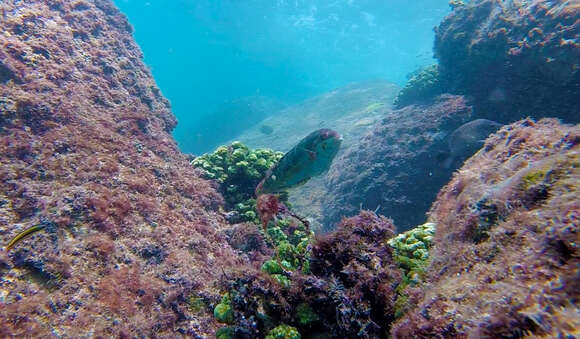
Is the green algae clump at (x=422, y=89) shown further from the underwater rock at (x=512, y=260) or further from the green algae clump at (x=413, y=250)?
the underwater rock at (x=512, y=260)

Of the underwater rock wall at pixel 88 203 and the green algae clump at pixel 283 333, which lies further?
the underwater rock wall at pixel 88 203

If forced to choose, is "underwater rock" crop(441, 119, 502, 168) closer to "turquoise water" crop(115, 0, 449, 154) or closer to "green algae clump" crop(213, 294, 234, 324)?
"green algae clump" crop(213, 294, 234, 324)

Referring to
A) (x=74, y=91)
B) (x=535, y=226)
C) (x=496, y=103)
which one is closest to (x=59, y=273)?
(x=74, y=91)

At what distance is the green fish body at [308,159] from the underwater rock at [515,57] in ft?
20.9

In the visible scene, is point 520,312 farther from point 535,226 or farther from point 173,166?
point 173,166

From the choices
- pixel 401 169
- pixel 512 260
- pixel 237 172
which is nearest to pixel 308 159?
pixel 237 172

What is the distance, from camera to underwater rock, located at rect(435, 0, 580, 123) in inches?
250

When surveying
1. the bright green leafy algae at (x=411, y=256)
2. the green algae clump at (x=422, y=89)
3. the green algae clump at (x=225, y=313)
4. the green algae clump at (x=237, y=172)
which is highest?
the green algae clump at (x=422, y=89)

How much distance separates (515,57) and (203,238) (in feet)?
29.9

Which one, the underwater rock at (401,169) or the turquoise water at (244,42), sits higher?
the turquoise water at (244,42)

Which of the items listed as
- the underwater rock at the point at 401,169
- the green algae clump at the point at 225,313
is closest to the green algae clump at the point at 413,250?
the green algae clump at the point at 225,313

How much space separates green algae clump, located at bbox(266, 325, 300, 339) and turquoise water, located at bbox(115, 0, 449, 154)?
26428mm

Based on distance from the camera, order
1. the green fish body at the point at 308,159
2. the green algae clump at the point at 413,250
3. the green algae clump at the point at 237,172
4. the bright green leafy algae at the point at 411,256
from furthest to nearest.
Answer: the green algae clump at the point at 237,172 < the green fish body at the point at 308,159 < the green algae clump at the point at 413,250 < the bright green leafy algae at the point at 411,256

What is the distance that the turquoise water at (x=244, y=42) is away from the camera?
34438mm
